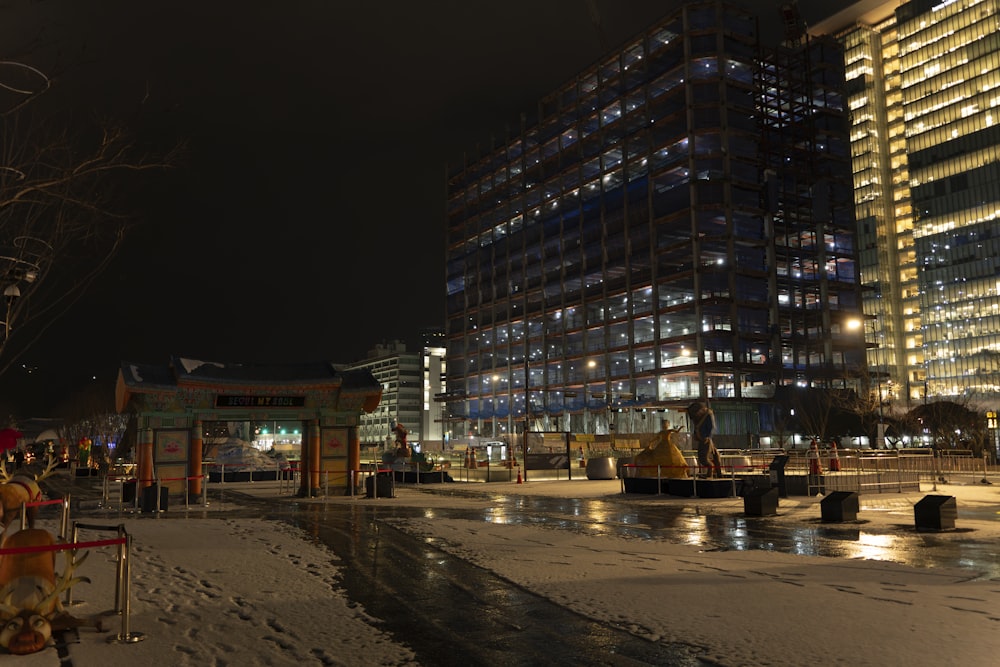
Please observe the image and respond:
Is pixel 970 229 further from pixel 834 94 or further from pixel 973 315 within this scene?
pixel 834 94

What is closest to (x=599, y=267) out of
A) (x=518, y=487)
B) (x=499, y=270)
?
(x=499, y=270)

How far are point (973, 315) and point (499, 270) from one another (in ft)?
287

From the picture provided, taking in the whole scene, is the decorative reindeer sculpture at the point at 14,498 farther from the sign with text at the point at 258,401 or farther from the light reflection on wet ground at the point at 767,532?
the sign with text at the point at 258,401

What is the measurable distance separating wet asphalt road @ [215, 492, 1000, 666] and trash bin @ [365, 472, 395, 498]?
12.6 feet

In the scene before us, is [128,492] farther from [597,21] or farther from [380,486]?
[597,21]

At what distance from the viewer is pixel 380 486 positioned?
1112 inches

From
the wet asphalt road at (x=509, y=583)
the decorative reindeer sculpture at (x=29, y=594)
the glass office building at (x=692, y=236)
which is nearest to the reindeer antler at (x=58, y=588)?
the decorative reindeer sculpture at (x=29, y=594)

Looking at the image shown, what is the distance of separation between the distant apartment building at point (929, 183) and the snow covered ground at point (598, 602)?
119334mm

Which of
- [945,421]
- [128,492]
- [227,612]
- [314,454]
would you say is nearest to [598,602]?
[227,612]

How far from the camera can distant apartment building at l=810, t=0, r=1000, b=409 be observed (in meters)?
130

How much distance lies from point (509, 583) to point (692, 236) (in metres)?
79.9

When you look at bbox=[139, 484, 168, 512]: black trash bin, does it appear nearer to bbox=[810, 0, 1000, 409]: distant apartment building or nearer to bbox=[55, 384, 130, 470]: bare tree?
bbox=[55, 384, 130, 470]: bare tree

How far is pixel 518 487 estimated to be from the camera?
33969 millimetres

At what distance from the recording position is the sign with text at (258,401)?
27953 mm
